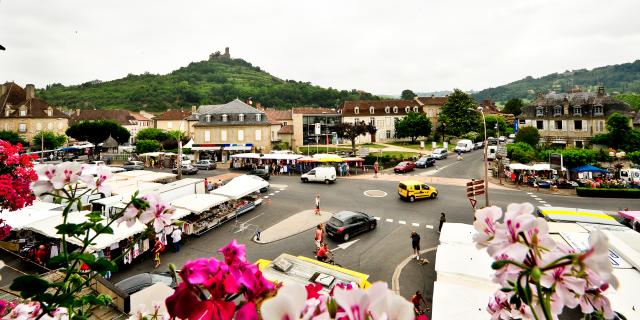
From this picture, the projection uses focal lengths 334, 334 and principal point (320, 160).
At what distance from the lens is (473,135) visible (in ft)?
225

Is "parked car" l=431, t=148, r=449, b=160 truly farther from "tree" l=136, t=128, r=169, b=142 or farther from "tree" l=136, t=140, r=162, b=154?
"tree" l=136, t=128, r=169, b=142

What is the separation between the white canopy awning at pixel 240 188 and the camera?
22175mm

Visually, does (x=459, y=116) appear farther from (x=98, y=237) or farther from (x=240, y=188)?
(x=98, y=237)

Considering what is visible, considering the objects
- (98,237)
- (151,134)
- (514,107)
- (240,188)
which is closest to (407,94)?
(514,107)

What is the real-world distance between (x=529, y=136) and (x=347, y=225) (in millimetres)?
39074

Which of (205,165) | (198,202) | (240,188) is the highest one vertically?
(205,165)

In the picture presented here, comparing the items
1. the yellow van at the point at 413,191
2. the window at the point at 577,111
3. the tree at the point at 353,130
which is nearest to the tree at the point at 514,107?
the window at the point at 577,111

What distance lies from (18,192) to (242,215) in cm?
1823

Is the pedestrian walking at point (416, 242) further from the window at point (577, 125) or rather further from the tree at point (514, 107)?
the tree at point (514, 107)

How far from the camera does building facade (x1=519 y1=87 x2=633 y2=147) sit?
45531 mm

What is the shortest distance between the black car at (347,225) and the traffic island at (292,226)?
2.48m

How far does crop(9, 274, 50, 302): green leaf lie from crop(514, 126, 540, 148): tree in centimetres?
5263

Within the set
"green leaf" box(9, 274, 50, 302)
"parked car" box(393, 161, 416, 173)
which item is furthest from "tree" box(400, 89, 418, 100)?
"green leaf" box(9, 274, 50, 302)

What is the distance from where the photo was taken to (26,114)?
63375 mm
